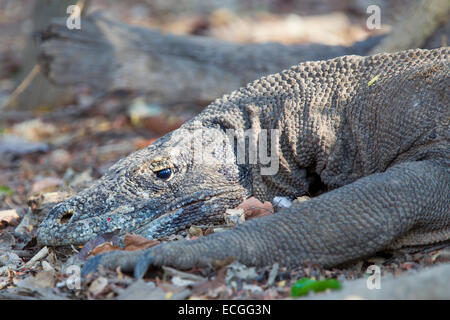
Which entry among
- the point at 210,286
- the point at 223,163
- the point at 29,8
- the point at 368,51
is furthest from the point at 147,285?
the point at 29,8

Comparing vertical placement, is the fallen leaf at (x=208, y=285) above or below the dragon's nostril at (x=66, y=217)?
below

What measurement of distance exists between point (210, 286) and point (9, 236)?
245 cm

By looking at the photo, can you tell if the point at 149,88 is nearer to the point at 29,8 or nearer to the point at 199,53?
the point at 199,53

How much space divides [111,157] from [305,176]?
432cm

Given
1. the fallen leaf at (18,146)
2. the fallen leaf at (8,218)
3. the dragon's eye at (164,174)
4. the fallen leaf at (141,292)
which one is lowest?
the fallen leaf at (141,292)

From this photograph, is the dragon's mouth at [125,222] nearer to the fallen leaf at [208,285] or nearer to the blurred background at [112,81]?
the fallen leaf at [208,285]

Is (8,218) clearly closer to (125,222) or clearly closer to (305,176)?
(125,222)

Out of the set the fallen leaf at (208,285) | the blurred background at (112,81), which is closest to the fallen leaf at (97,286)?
the fallen leaf at (208,285)

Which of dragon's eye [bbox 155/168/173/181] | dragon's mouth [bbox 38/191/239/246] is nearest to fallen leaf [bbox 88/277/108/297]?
dragon's mouth [bbox 38/191/239/246]

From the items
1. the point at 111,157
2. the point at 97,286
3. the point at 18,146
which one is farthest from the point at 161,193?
the point at 18,146

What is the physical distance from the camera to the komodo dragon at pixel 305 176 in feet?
11.9

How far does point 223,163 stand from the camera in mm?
4582

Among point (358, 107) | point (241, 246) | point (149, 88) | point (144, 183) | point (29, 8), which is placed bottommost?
point (241, 246)

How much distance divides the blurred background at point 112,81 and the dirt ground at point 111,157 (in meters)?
0.04
